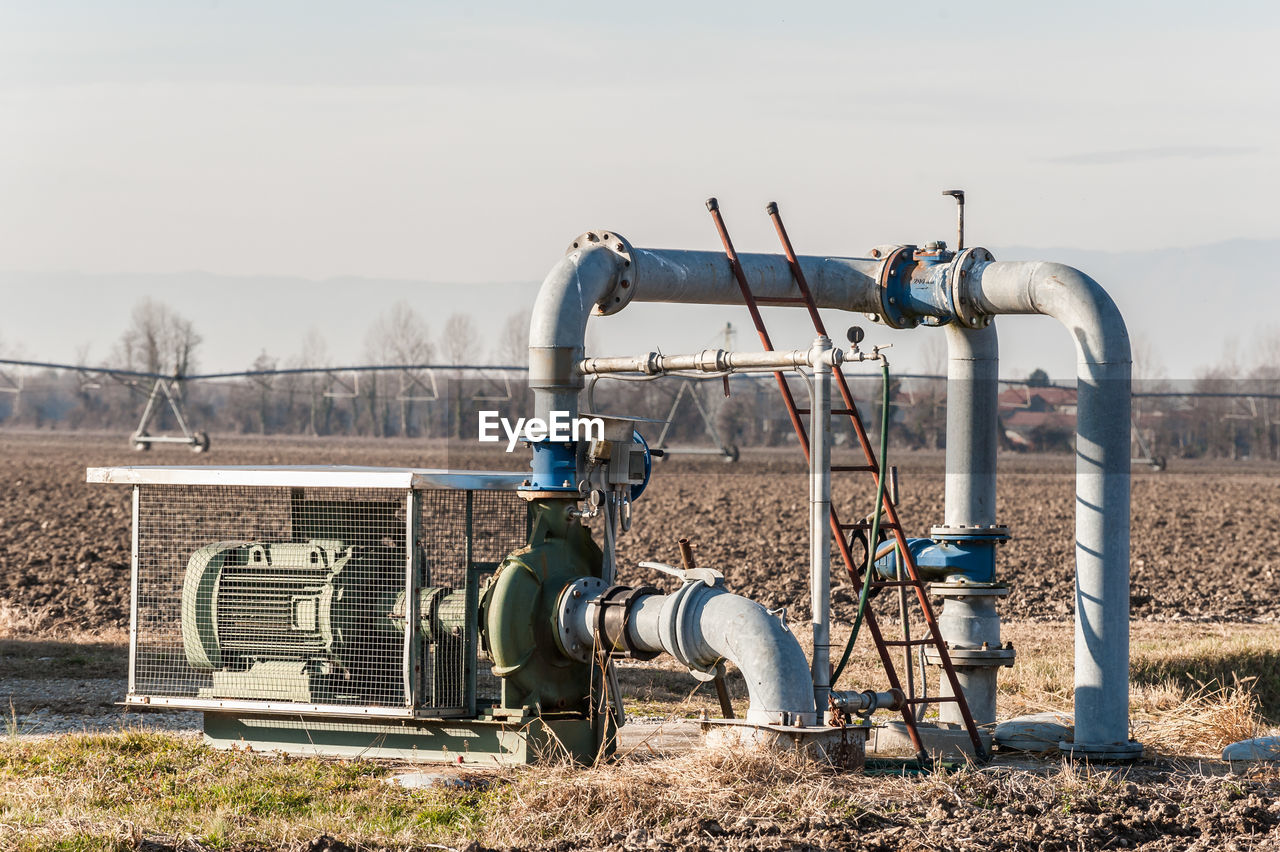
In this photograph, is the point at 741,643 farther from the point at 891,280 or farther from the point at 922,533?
the point at 922,533

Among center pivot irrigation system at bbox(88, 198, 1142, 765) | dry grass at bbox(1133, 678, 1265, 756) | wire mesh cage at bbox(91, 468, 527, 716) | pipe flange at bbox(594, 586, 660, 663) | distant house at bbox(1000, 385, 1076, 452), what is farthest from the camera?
distant house at bbox(1000, 385, 1076, 452)

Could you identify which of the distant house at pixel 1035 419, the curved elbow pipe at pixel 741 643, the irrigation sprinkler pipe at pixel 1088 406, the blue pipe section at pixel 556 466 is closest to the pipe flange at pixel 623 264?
the irrigation sprinkler pipe at pixel 1088 406

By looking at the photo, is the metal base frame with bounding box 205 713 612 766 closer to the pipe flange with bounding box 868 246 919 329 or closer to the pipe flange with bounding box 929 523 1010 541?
the pipe flange with bounding box 929 523 1010 541

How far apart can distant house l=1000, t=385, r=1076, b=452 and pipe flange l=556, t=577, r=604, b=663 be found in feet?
146

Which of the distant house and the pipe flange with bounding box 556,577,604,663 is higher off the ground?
the distant house

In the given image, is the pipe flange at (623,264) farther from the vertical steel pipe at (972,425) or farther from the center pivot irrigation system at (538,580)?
the vertical steel pipe at (972,425)

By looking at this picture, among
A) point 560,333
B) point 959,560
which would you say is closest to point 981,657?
point 959,560

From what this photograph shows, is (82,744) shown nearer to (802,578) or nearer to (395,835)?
(395,835)

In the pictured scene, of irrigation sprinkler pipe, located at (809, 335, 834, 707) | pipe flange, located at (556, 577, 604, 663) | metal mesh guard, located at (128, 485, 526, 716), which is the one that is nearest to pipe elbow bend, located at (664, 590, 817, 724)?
irrigation sprinkler pipe, located at (809, 335, 834, 707)

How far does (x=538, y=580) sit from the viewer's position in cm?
878

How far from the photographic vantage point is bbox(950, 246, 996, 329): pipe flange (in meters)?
9.88

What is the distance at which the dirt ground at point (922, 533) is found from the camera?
23.7ft

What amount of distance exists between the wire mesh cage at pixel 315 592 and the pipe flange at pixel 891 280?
2827 millimetres

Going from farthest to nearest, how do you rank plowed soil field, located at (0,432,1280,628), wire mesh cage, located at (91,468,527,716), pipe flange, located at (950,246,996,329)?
1. plowed soil field, located at (0,432,1280,628)
2. pipe flange, located at (950,246,996,329)
3. wire mesh cage, located at (91,468,527,716)
